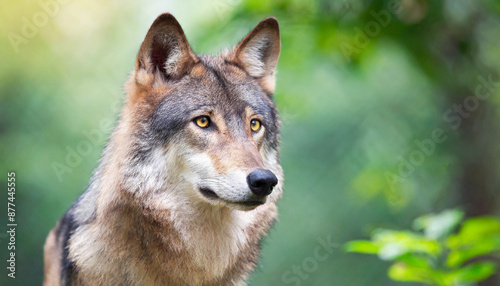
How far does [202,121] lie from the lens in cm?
334

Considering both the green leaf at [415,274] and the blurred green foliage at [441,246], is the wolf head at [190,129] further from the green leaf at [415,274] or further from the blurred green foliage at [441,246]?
the green leaf at [415,274]

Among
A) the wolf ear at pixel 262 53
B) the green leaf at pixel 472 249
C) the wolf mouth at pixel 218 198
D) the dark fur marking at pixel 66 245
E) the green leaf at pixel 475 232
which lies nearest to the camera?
the green leaf at pixel 472 249

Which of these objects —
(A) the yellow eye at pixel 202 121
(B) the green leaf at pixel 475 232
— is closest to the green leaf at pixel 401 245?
(B) the green leaf at pixel 475 232

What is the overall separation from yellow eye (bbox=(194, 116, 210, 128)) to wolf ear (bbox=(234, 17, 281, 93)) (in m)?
0.74

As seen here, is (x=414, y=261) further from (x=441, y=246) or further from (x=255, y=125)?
(x=255, y=125)

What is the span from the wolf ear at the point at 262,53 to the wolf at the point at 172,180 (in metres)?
0.36

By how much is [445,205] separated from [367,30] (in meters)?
4.83

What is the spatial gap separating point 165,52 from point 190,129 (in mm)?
602

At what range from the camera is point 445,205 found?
956cm

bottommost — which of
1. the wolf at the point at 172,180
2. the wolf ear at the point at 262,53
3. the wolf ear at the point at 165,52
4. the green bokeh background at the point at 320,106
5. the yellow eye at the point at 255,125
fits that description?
the wolf at the point at 172,180

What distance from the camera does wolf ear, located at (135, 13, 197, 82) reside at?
3.34 metres

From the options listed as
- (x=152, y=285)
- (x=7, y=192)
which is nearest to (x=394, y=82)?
(x=7, y=192)

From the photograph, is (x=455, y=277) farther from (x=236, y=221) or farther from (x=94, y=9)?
(x=94, y=9)

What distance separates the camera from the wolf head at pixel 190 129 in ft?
10.2
